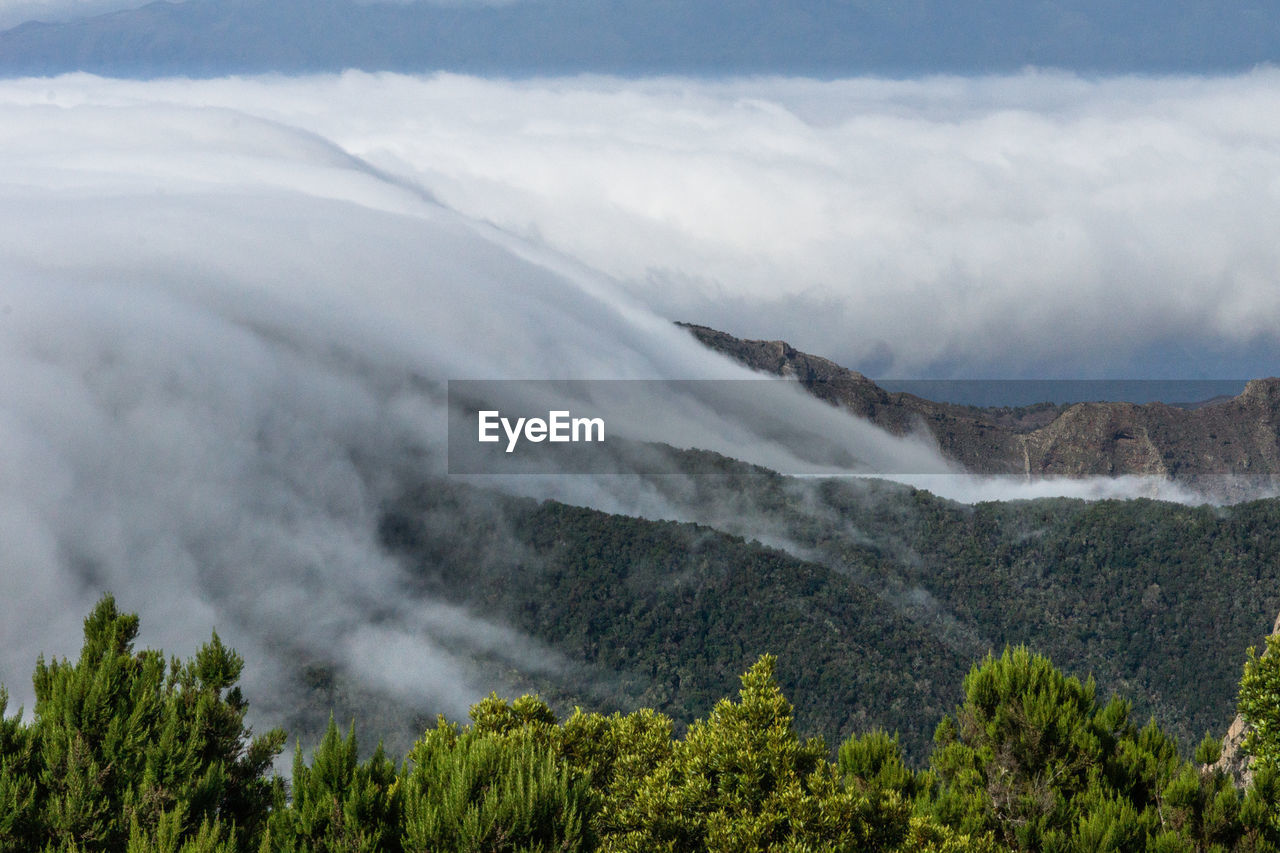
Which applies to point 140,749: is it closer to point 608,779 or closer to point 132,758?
point 132,758

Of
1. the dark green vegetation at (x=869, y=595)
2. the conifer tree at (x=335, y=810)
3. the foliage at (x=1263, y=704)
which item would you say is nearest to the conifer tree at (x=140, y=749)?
the conifer tree at (x=335, y=810)

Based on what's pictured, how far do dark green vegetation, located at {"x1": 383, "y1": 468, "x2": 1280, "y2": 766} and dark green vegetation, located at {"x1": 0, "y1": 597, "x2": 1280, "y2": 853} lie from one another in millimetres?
104067

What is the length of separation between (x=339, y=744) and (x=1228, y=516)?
569ft

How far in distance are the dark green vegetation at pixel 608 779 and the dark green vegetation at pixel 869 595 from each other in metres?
104

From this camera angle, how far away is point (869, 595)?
163 meters

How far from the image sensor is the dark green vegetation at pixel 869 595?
142 m

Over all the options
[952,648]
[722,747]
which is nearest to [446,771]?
[722,747]

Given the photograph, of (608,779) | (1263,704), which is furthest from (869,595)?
(608,779)

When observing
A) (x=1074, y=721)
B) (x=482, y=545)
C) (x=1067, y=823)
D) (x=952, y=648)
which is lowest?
(x=952, y=648)

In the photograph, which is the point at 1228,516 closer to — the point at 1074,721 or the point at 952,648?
the point at 952,648

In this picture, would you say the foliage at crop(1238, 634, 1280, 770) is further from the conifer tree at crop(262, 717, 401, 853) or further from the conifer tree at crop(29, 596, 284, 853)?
the conifer tree at crop(29, 596, 284, 853)

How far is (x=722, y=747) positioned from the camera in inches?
599

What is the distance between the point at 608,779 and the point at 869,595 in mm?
148019

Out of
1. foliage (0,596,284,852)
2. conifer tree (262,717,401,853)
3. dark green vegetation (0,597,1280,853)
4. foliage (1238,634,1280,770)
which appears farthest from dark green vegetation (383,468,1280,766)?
conifer tree (262,717,401,853)
